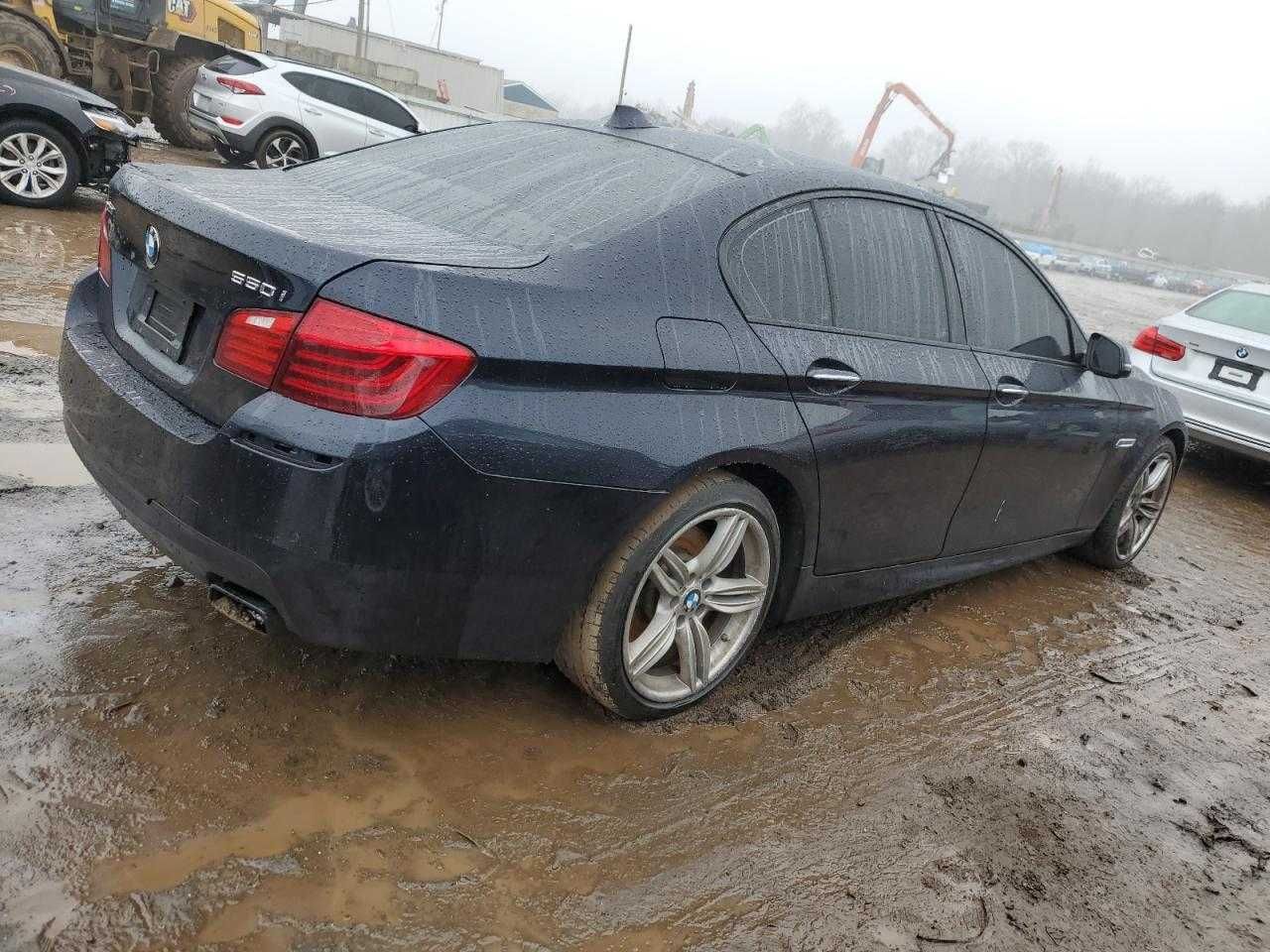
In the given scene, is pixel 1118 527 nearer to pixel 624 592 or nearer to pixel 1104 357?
pixel 1104 357

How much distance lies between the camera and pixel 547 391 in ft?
7.27

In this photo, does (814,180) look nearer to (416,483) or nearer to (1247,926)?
(416,483)

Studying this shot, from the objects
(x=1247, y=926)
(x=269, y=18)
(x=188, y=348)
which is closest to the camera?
(x=188, y=348)

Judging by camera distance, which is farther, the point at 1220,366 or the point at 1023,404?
the point at 1220,366

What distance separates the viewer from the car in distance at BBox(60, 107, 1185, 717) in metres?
2.08

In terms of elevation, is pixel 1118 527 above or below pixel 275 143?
below

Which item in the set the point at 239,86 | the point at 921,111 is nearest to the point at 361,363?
the point at 239,86

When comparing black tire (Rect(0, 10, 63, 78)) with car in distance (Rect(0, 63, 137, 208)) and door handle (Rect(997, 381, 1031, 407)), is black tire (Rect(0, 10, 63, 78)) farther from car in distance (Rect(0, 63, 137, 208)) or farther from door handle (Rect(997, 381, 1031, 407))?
door handle (Rect(997, 381, 1031, 407))

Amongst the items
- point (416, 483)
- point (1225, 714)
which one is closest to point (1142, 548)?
point (1225, 714)

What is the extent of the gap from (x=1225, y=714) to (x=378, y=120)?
512 inches

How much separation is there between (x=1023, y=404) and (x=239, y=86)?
1200 centimetres

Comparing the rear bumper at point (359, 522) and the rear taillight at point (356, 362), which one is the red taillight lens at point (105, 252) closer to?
the rear bumper at point (359, 522)

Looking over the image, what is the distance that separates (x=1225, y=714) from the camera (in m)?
3.59

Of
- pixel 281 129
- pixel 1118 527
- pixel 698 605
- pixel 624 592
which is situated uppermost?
pixel 281 129
